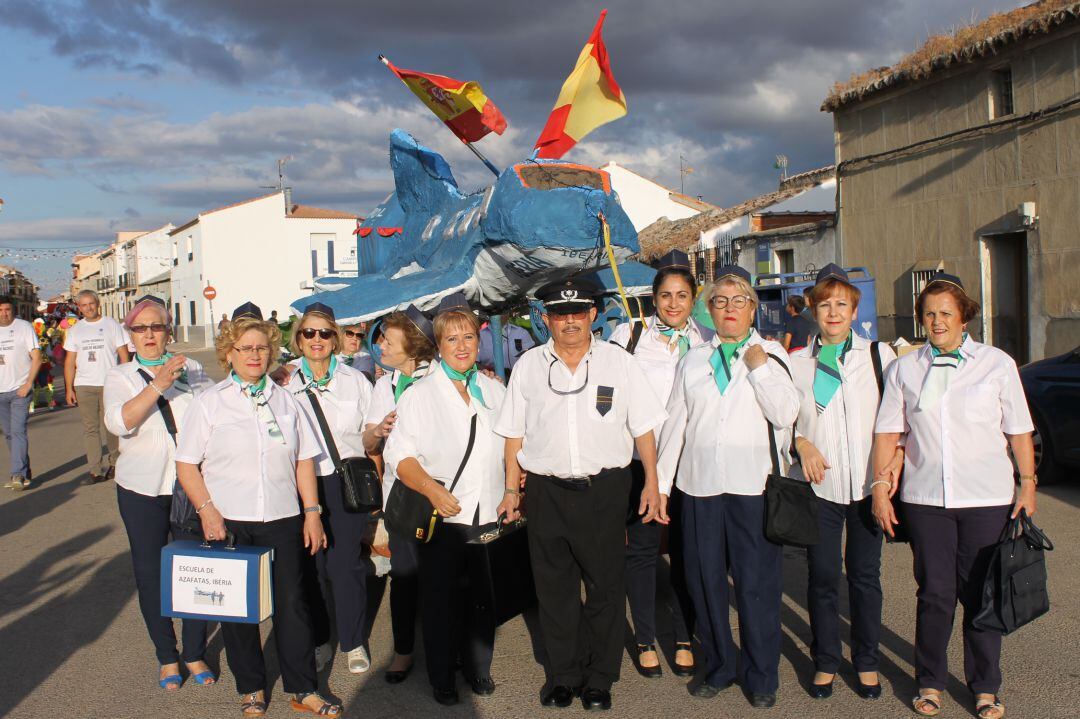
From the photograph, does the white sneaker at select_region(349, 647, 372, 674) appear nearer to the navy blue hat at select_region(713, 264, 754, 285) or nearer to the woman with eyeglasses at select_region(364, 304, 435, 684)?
the woman with eyeglasses at select_region(364, 304, 435, 684)

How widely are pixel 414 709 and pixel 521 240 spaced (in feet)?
19.8

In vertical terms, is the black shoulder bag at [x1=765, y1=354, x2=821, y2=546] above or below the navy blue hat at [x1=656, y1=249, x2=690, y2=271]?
below

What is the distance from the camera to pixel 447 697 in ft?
12.6

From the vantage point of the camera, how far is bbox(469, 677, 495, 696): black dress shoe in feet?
12.9

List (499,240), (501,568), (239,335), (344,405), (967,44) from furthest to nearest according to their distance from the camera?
(967,44) < (499,240) < (344,405) < (501,568) < (239,335)

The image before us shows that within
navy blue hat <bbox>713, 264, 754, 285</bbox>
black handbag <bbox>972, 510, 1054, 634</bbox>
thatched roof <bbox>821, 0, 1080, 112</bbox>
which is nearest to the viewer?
black handbag <bbox>972, 510, 1054, 634</bbox>

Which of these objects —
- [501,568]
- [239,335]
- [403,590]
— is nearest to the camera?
[239,335]

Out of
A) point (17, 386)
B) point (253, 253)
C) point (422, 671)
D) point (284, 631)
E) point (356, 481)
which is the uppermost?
point (253, 253)

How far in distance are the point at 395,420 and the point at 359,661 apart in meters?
1.27

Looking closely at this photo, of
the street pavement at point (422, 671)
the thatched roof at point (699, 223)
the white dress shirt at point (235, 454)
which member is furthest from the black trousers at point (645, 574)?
the thatched roof at point (699, 223)

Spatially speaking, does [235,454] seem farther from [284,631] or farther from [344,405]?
[344,405]

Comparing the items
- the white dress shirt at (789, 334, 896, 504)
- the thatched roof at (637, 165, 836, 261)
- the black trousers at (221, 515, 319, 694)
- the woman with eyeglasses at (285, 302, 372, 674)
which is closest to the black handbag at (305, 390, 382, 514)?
the woman with eyeglasses at (285, 302, 372, 674)

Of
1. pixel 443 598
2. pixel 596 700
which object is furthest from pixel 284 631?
pixel 596 700

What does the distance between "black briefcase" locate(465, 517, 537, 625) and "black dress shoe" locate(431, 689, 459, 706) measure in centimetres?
38
